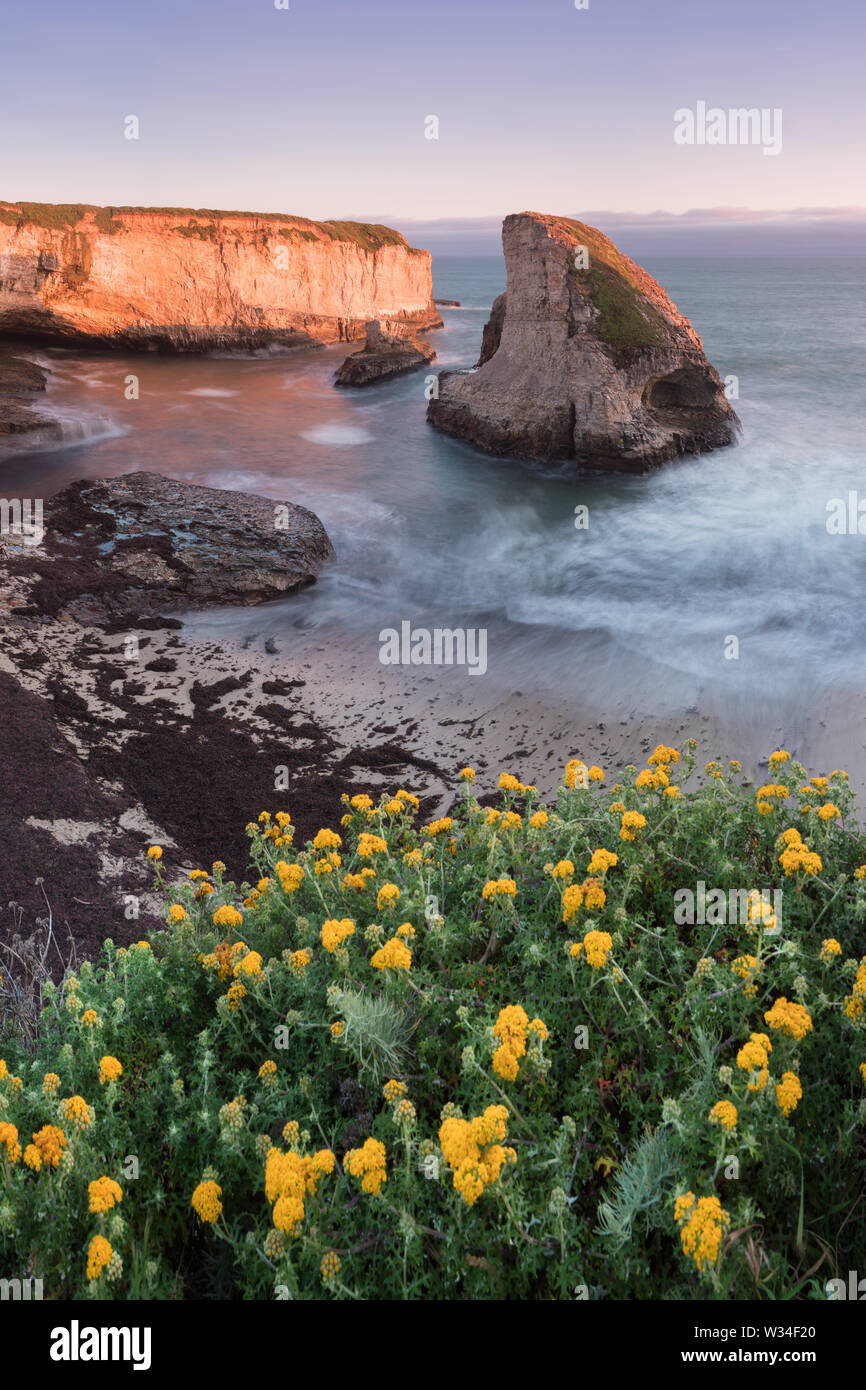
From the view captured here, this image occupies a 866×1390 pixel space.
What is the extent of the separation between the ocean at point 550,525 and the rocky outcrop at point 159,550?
2.15ft

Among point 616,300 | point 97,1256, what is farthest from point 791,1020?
point 616,300

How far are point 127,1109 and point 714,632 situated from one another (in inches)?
491

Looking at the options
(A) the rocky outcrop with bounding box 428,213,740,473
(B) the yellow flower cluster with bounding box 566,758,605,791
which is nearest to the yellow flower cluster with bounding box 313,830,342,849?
(B) the yellow flower cluster with bounding box 566,758,605,791

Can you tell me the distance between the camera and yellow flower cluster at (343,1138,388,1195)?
249cm

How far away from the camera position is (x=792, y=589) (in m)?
15.6

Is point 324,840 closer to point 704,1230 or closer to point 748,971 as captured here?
point 748,971

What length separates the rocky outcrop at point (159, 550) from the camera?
1382 centimetres

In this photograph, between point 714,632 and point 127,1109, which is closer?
point 127,1109

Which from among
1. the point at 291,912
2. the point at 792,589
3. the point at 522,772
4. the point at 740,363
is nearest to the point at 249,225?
the point at 740,363

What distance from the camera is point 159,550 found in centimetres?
1510

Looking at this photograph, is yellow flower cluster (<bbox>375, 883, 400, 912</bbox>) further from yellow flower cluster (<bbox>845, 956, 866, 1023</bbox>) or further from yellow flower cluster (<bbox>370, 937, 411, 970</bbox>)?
yellow flower cluster (<bbox>845, 956, 866, 1023</bbox>)

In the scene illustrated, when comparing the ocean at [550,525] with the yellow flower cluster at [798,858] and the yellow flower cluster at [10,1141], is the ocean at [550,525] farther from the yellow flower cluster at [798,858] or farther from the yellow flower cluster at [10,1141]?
the yellow flower cluster at [10,1141]

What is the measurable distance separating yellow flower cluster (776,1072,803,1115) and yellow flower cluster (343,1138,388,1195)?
1.25 meters
